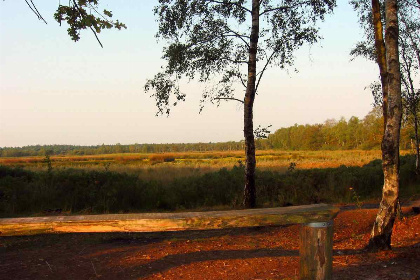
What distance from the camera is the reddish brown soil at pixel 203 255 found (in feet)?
20.6

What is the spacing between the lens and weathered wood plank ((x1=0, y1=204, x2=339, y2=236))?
178 inches

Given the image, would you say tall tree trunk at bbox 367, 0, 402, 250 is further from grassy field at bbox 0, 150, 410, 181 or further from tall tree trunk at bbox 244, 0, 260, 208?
grassy field at bbox 0, 150, 410, 181

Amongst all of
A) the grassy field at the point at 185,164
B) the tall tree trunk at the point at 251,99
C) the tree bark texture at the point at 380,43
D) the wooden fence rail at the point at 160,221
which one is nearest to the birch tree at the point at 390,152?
the tree bark texture at the point at 380,43

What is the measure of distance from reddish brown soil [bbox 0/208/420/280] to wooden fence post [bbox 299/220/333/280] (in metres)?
1.97

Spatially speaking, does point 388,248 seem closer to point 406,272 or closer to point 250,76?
point 406,272

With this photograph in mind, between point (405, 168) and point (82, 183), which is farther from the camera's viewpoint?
point (405, 168)

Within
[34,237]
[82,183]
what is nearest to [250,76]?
[34,237]

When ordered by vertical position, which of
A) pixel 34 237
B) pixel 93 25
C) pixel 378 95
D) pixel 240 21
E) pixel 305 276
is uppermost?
pixel 240 21

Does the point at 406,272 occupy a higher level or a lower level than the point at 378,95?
lower

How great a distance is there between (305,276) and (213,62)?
8.35 meters

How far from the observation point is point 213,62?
11.3 metres

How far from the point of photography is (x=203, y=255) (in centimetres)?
743

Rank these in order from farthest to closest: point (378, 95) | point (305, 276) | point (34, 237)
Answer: point (378, 95) < point (34, 237) < point (305, 276)

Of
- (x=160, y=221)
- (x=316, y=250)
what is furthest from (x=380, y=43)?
(x=160, y=221)
